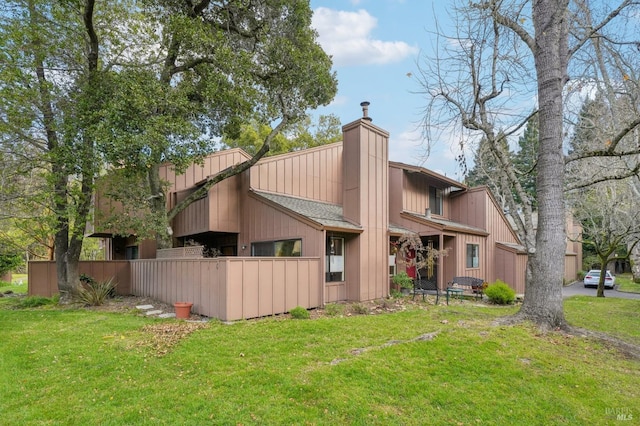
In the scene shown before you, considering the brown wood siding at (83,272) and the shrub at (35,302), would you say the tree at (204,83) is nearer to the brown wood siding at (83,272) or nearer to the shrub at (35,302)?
the brown wood siding at (83,272)

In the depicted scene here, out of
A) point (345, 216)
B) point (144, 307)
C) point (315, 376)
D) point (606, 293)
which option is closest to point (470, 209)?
point (345, 216)

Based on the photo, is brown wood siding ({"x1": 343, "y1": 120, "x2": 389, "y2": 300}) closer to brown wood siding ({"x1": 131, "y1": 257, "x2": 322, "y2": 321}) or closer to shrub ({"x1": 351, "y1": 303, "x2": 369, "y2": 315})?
shrub ({"x1": 351, "y1": 303, "x2": 369, "y2": 315})

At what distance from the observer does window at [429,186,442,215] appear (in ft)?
56.2

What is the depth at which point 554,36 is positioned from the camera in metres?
6.97

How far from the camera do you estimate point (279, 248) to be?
11258 millimetres

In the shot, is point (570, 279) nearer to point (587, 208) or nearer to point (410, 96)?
point (587, 208)

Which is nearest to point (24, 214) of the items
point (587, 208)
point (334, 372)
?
point (334, 372)

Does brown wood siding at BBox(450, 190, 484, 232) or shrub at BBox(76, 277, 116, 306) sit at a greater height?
brown wood siding at BBox(450, 190, 484, 232)

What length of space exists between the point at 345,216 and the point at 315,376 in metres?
7.43

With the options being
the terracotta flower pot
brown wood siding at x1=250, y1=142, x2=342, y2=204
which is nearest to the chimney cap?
brown wood siding at x1=250, y1=142, x2=342, y2=204

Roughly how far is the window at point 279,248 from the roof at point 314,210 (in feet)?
3.17

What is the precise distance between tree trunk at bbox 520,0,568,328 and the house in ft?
16.7

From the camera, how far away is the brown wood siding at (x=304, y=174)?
12852 millimetres

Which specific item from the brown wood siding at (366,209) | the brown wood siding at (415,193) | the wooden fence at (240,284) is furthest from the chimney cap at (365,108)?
the wooden fence at (240,284)
